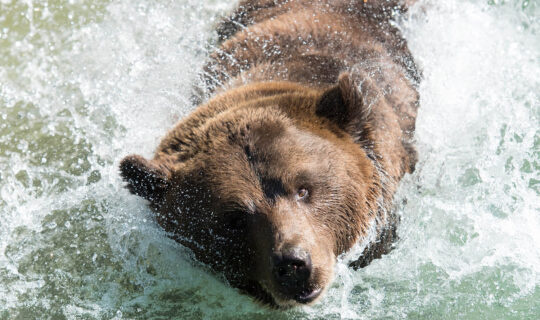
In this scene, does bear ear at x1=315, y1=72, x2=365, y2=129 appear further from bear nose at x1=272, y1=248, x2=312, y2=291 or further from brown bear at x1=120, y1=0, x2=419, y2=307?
bear nose at x1=272, y1=248, x2=312, y2=291

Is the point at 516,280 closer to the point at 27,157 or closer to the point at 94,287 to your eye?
the point at 94,287

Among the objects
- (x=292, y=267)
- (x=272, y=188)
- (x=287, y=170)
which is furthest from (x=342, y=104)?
(x=292, y=267)

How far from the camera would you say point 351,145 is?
438 centimetres

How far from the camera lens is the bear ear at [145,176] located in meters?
4.22

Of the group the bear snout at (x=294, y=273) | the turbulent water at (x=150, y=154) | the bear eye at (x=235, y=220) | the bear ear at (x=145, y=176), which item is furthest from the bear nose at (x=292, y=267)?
the bear ear at (x=145, y=176)

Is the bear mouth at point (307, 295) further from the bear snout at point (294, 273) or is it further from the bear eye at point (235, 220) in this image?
the bear eye at point (235, 220)

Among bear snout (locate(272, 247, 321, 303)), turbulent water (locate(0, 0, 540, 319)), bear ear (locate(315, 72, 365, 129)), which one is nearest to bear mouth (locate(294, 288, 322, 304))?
bear snout (locate(272, 247, 321, 303))

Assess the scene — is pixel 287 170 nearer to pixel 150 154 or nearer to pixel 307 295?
pixel 307 295

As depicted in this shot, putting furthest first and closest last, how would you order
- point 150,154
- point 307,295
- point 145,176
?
point 150,154
point 145,176
point 307,295

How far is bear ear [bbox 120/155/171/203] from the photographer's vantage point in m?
4.22

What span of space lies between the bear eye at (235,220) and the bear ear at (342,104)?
0.91 meters

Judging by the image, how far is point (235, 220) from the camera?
4.03m

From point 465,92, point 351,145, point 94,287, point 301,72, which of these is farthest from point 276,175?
point 465,92

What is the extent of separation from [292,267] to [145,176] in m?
1.16
